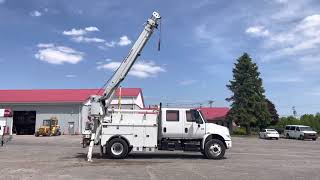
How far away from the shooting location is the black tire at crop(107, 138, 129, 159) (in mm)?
21453

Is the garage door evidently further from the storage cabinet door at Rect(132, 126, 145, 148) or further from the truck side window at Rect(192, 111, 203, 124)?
the truck side window at Rect(192, 111, 203, 124)

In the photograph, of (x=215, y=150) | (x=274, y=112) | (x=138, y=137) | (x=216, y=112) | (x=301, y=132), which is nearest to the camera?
(x=138, y=137)

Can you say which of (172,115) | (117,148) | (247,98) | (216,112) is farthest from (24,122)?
(172,115)

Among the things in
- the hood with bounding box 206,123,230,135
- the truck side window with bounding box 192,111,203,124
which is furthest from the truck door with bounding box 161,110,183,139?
the hood with bounding box 206,123,230,135

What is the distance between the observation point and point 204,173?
16.0 metres

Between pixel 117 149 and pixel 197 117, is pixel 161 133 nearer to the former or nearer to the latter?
pixel 197 117

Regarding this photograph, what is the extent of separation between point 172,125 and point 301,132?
143 feet

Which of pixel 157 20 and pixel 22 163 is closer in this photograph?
pixel 22 163

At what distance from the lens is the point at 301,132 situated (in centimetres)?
6150

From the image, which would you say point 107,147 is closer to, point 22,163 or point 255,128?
point 22,163

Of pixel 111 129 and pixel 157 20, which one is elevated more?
pixel 157 20

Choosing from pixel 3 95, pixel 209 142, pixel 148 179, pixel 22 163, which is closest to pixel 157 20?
pixel 209 142

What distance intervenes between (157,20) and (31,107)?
48184 millimetres

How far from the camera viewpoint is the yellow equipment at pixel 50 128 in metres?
58.9
